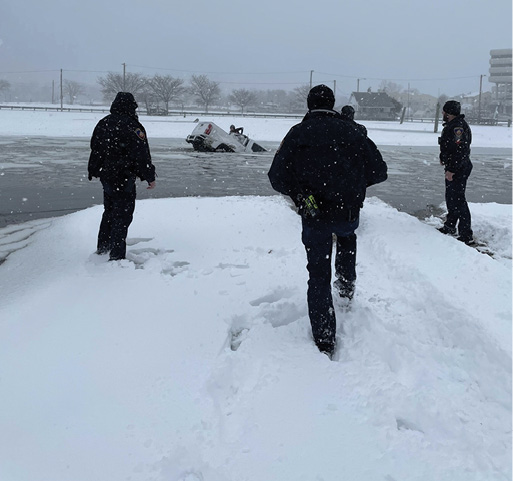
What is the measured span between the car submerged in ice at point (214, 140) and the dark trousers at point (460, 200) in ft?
49.4

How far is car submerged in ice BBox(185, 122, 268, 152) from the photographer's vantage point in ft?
66.9

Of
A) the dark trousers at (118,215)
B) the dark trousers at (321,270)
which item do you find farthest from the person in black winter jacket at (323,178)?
the dark trousers at (118,215)

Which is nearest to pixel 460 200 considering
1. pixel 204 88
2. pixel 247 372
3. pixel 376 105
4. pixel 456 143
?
pixel 456 143

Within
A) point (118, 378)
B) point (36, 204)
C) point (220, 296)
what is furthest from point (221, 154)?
point (118, 378)

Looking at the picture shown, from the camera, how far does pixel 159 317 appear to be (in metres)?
3.75

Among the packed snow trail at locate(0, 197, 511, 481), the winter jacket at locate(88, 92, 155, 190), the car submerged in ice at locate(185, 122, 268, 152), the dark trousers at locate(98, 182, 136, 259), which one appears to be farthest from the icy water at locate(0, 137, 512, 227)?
the packed snow trail at locate(0, 197, 511, 481)

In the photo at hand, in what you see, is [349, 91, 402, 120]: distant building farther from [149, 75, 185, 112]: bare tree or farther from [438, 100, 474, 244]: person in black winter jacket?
[438, 100, 474, 244]: person in black winter jacket

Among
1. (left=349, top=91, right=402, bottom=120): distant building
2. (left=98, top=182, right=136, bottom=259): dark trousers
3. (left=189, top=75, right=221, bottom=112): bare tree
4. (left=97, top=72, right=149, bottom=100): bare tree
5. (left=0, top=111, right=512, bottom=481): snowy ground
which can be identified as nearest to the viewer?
(left=0, top=111, right=512, bottom=481): snowy ground

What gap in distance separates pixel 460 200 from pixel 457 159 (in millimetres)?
608

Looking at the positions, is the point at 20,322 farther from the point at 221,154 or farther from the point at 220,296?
the point at 221,154

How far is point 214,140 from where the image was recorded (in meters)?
20.5

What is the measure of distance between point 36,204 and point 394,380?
26.1 ft

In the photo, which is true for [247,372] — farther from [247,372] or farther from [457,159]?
[457,159]

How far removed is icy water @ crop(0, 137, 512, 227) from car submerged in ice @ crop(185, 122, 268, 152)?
1.68m
